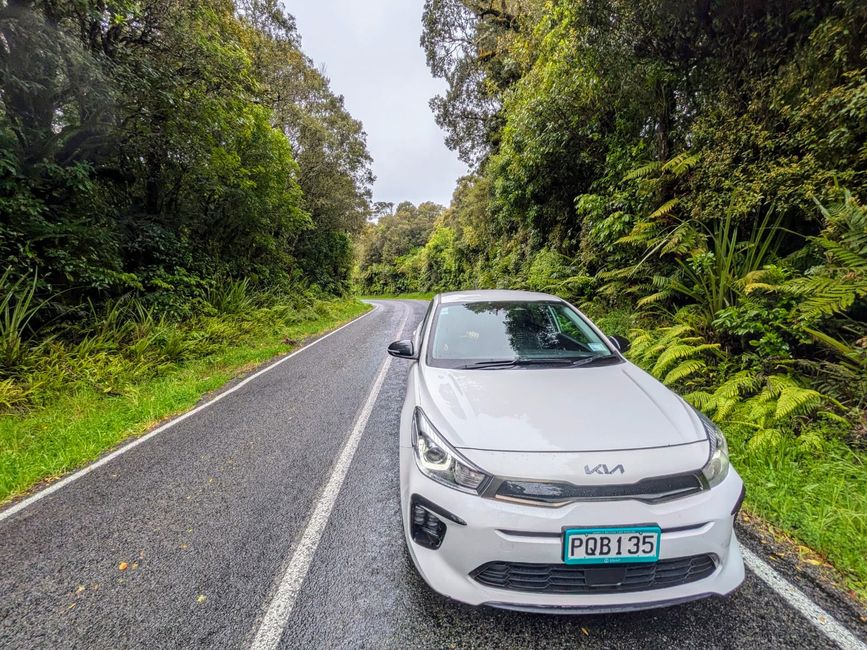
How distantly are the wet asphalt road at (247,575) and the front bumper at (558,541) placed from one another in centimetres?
27

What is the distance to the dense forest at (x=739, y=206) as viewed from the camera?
9.07ft

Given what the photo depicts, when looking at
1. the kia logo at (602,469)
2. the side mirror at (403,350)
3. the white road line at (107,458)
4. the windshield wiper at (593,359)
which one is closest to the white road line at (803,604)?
the kia logo at (602,469)

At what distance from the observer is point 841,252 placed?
118 inches

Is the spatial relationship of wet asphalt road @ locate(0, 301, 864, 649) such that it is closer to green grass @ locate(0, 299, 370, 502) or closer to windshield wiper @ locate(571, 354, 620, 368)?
green grass @ locate(0, 299, 370, 502)

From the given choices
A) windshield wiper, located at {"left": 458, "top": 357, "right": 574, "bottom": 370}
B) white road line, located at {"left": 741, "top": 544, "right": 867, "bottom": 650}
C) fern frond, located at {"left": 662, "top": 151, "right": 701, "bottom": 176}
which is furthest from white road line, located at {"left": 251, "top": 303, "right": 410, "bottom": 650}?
fern frond, located at {"left": 662, "top": 151, "right": 701, "bottom": 176}

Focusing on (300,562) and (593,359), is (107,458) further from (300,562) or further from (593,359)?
(593,359)

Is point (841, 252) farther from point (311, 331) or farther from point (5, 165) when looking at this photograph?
point (311, 331)

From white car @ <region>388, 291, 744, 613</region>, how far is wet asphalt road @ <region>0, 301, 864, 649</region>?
29cm

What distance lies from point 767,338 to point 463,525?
12.1ft

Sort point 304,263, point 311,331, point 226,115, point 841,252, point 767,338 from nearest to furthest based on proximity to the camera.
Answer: point 841,252 < point 767,338 < point 226,115 < point 311,331 < point 304,263

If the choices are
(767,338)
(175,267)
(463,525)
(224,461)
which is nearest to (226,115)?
(175,267)

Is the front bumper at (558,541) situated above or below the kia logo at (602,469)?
below

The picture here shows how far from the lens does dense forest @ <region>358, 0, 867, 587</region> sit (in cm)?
277

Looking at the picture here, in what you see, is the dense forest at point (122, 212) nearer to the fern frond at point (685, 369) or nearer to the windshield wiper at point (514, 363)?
the windshield wiper at point (514, 363)
